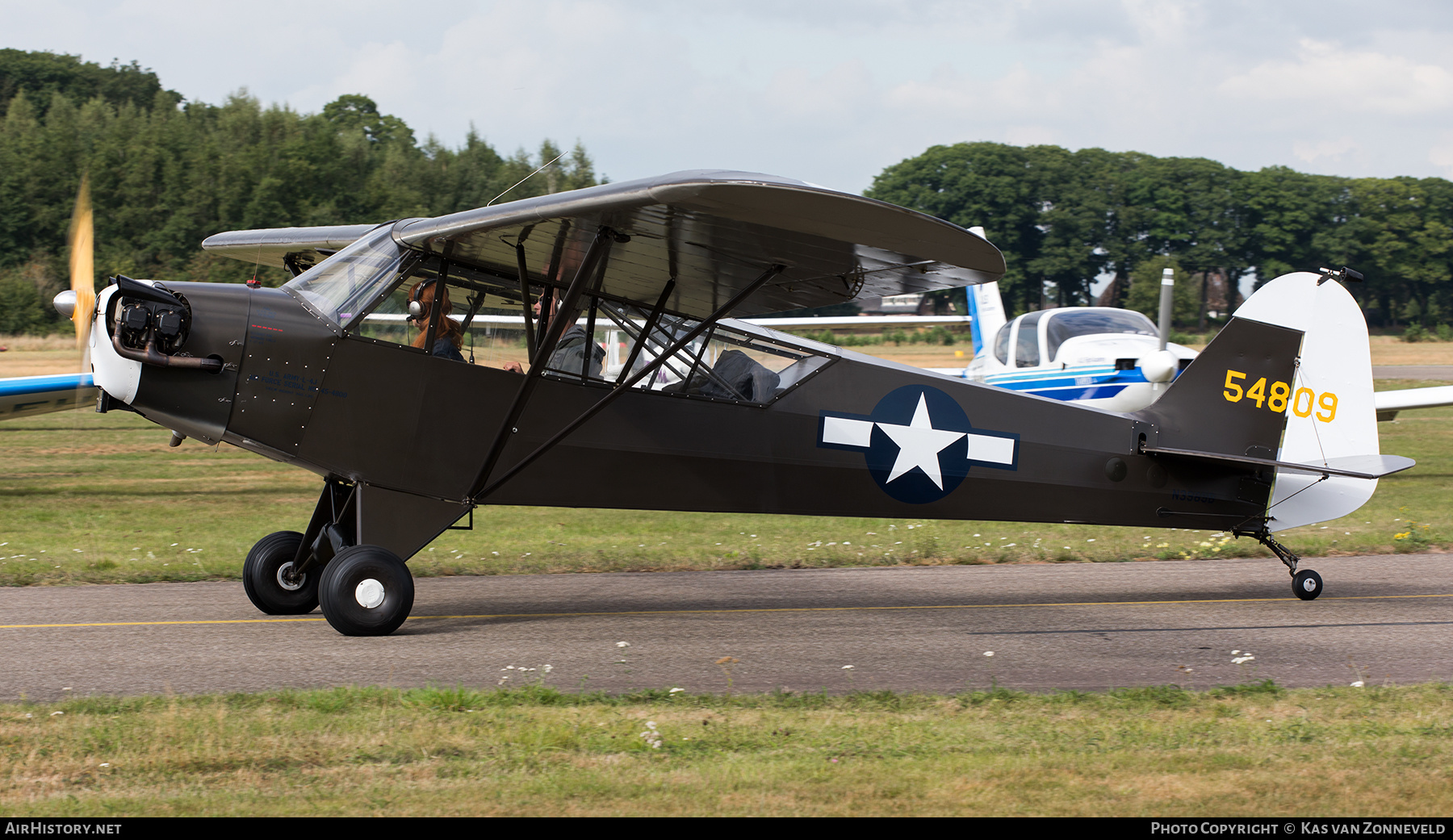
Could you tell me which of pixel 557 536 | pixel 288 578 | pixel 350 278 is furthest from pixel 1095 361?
pixel 288 578

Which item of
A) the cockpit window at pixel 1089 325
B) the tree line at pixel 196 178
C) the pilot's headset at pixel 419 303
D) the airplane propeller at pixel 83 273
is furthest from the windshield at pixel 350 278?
the tree line at pixel 196 178

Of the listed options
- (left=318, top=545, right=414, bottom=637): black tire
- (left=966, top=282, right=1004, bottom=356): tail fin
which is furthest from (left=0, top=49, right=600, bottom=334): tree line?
(left=318, top=545, right=414, bottom=637): black tire

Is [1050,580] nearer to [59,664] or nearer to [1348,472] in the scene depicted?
[1348,472]

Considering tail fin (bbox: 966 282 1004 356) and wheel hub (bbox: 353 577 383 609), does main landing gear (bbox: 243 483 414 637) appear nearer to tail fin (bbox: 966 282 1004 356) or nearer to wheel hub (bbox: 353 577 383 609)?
wheel hub (bbox: 353 577 383 609)

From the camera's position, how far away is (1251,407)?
8.98m

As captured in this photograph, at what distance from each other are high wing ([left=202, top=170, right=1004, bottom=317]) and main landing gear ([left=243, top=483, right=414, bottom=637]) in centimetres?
192

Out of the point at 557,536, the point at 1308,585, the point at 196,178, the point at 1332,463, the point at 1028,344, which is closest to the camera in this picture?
the point at 1308,585

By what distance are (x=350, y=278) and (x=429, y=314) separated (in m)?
0.52

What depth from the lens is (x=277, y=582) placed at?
7.60 metres

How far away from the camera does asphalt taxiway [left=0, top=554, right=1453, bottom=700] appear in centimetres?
614

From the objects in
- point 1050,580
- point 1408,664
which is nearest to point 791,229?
point 1408,664

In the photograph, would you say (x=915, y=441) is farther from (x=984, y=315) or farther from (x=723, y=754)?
(x=984, y=315)

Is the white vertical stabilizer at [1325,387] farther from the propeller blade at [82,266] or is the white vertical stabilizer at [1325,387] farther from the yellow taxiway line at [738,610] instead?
the propeller blade at [82,266]

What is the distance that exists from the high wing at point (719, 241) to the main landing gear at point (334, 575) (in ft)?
6.28
